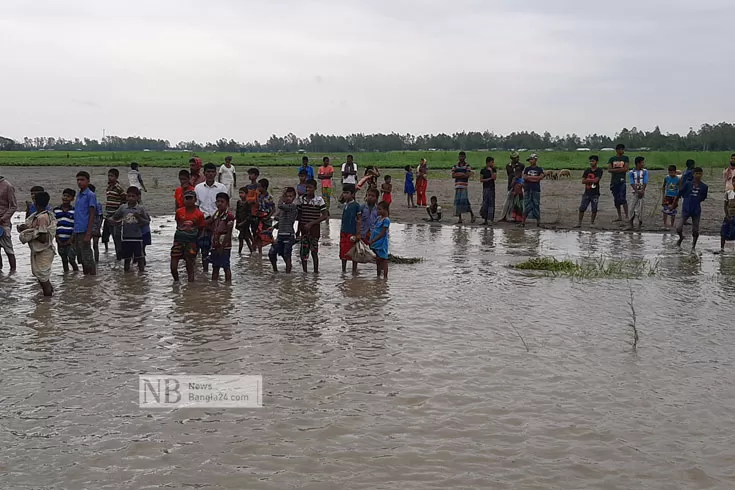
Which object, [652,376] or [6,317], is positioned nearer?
[652,376]

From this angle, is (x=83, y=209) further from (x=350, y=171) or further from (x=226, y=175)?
(x=350, y=171)

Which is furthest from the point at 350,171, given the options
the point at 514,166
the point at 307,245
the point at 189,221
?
the point at 189,221

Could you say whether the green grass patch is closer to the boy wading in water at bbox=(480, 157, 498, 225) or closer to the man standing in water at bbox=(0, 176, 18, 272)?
the boy wading in water at bbox=(480, 157, 498, 225)

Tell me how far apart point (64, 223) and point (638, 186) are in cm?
1271

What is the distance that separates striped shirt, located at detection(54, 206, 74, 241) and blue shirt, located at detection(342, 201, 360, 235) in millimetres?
4174

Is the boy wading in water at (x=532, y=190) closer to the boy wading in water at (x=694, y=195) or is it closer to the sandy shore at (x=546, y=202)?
the sandy shore at (x=546, y=202)

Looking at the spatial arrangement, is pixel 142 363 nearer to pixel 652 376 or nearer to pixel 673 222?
pixel 652 376

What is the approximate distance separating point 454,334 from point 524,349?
86 centimetres

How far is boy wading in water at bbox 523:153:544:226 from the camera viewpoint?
57.8ft

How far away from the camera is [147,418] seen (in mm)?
5148

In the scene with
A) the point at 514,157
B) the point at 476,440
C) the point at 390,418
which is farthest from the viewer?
the point at 514,157

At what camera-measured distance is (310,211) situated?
1100 centimetres

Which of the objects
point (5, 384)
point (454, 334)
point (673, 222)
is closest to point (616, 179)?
point (673, 222)

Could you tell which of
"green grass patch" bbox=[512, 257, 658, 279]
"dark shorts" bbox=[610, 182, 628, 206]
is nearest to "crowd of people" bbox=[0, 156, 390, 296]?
"green grass patch" bbox=[512, 257, 658, 279]
